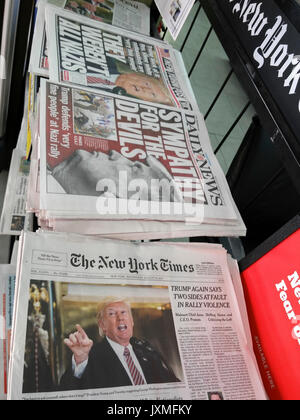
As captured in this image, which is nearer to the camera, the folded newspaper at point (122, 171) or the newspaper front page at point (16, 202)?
the folded newspaper at point (122, 171)

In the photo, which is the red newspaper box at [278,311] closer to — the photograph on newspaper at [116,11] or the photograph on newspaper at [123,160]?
the photograph on newspaper at [123,160]

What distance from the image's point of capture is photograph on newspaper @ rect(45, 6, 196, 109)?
0.64 meters

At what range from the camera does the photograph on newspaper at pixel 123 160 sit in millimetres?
479

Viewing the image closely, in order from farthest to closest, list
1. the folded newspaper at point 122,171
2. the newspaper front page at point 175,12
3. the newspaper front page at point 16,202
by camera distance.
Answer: the newspaper front page at point 16,202 → the newspaper front page at point 175,12 → the folded newspaper at point 122,171

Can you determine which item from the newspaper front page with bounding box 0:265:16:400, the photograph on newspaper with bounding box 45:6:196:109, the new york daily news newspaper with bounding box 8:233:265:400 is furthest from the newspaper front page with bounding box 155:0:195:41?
the newspaper front page with bounding box 0:265:16:400

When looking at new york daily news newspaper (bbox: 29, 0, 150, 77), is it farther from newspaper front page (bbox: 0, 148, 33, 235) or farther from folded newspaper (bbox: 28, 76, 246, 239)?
newspaper front page (bbox: 0, 148, 33, 235)

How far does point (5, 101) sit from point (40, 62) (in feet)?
1.12

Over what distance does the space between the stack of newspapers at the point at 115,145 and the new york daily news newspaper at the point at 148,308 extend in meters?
0.04

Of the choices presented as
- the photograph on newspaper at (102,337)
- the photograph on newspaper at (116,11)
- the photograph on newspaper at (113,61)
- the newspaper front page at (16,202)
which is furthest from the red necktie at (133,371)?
the photograph on newspaper at (116,11)

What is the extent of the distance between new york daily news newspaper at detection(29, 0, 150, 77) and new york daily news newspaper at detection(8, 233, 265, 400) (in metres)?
0.43

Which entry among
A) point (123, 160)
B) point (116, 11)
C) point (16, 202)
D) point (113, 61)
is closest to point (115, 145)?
point (123, 160)
